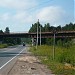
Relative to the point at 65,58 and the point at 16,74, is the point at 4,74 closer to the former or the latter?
the point at 16,74

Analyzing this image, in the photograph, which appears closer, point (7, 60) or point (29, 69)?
point (29, 69)

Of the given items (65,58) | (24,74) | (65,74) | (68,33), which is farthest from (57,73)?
(68,33)

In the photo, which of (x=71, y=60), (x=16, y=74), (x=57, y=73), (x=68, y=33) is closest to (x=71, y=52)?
(x=71, y=60)

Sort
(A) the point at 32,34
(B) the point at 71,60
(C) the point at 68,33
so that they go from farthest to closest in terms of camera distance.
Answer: (A) the point at 32,34, (C) the point at 68,33, (B) the point at 71,60

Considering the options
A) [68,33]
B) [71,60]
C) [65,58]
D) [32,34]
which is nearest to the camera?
[71,60]

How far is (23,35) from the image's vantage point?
464ft

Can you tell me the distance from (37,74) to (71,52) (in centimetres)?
835

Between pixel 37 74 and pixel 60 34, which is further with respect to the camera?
pixel 60 34

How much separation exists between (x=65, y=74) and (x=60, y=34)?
362ft

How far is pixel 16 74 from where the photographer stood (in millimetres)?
17203

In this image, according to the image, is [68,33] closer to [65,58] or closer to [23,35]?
[23,35]

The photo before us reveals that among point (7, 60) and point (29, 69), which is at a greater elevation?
point (29, 69)

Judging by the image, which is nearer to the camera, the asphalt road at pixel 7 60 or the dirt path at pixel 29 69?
the dirt path at pixel 29 69

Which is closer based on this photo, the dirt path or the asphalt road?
the dirt path
